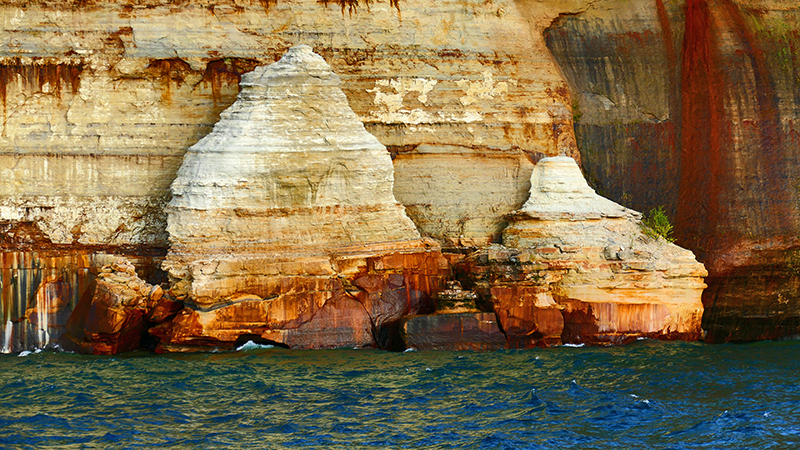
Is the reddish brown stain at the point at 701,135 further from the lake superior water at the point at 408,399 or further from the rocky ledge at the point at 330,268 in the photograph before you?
the lake superior water at the point at 408,399

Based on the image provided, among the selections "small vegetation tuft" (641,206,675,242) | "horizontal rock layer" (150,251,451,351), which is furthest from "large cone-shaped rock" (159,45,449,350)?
"small vegetation tuft" (641,206,675,242)

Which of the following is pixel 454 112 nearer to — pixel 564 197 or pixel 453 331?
pixel 564 197

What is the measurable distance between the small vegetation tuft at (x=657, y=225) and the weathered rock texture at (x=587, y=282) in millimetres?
289

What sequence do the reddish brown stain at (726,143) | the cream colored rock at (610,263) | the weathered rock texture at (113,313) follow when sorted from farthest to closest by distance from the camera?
the reddish brown stain at (726,143), the cream colored rock at (610,263), the weathered rock texture at (113,313)

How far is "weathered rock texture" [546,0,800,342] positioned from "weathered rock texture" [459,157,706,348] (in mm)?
2558

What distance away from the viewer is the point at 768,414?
1856 centimetres

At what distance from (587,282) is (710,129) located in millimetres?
6105

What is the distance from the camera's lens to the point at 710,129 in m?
27.0

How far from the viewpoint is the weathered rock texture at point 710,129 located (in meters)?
25.9

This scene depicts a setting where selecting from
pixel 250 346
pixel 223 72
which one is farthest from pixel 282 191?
pixel 223 72

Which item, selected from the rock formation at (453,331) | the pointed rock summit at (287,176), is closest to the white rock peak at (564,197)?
the pointed rock summit at (287,176)

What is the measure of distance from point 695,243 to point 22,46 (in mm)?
15106

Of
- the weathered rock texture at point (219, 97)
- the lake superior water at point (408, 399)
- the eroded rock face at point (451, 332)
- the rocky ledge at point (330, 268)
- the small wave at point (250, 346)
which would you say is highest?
the weathered rock texture at point (219, 97)

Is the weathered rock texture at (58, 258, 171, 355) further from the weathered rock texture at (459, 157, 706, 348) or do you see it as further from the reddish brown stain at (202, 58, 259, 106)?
the weathered rock texture at (459, 157, 706, 348)
